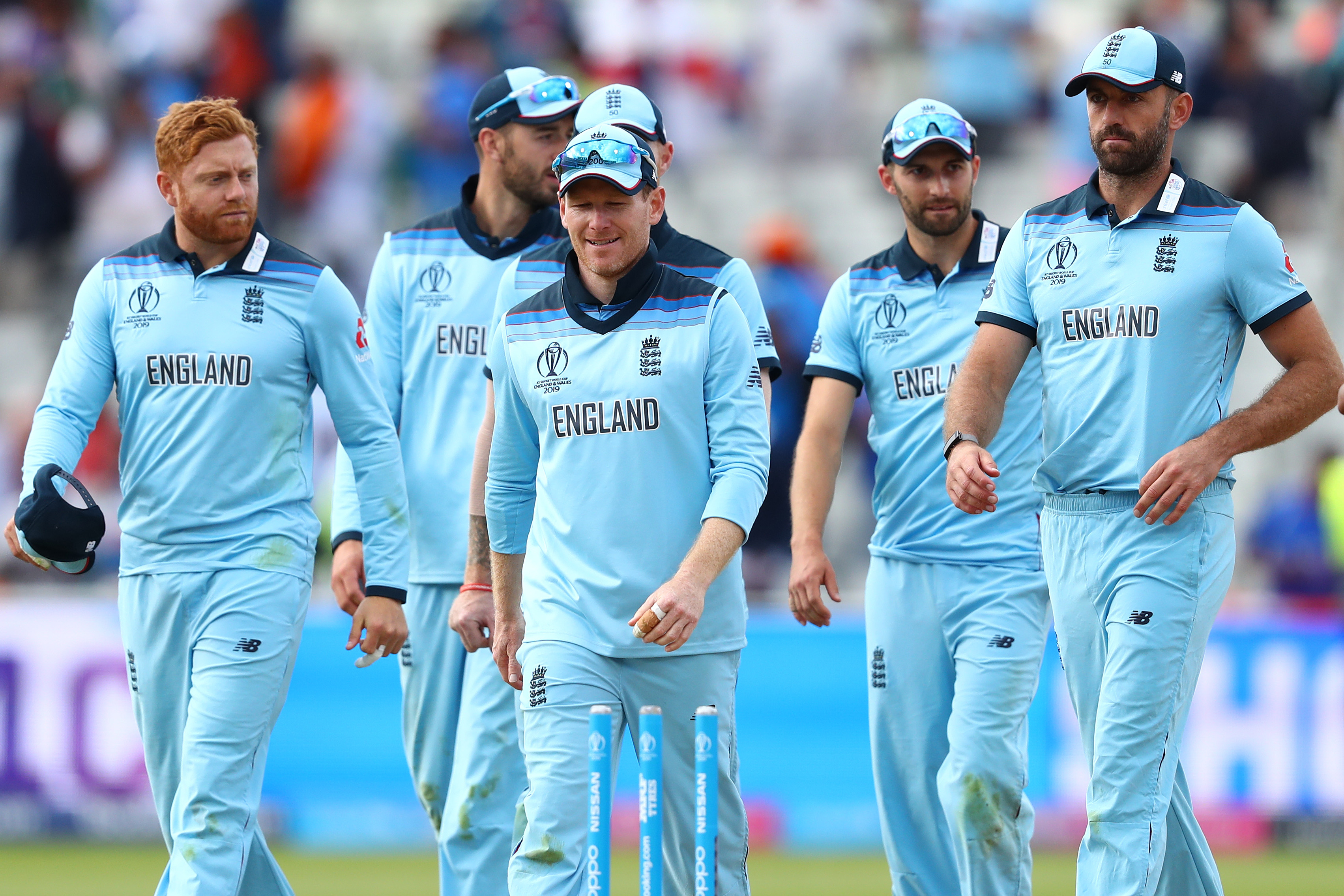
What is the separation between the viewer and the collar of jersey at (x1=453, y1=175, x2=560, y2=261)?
24.6 feet

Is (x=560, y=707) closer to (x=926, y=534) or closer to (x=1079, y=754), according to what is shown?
(x=926, y=534)

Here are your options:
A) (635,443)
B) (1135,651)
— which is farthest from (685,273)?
(1135,651)

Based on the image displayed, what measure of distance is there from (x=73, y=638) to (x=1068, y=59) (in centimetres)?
1034

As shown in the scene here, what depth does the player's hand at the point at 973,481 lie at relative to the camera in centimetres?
589

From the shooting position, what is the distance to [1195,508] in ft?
19.4

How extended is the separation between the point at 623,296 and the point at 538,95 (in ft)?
5.98

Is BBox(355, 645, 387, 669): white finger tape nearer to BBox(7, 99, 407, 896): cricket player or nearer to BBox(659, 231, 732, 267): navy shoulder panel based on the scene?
BBox(7, 99, 407, 896): cricket player

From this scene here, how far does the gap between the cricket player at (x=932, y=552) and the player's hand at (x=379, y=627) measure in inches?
60.2

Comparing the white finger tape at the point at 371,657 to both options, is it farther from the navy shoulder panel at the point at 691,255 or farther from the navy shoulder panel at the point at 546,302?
the navy shoulder panel at the point at 691,255

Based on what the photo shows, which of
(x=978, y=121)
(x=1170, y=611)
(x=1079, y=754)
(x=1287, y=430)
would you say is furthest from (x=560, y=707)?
(x=978, y=121)

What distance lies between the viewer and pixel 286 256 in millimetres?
6594

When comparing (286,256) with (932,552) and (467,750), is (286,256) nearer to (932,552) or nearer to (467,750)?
(467,750)

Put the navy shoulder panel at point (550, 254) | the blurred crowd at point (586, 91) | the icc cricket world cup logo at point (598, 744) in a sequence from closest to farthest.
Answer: the icc cricket world cup logo at point (598, 744) → the navy shoulder panel at point (550, 254) → the blurred crowd at point (586, 91)

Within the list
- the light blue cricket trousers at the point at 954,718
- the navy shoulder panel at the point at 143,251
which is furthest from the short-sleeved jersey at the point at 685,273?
the navy shoulder panel at the point at 143,251
